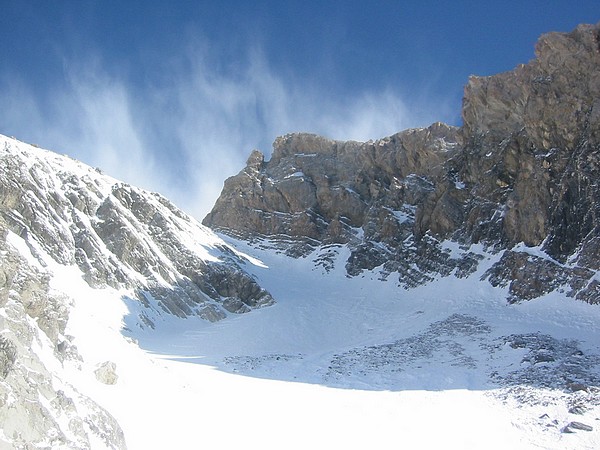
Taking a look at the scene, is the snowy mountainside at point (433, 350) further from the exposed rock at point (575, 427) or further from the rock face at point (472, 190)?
the rock face at point (472, 190)

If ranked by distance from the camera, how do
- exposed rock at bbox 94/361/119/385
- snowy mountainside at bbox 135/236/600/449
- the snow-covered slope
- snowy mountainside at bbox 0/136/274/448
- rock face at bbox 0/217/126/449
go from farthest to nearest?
snowy mountainside at bbox 135/236/600/449 → exposed rock at bbox 94/361/119/385 → the snow-covered slope → snowy mountainside at bbox 0/136/274/448 → rock face at bbox 0/217/126/449

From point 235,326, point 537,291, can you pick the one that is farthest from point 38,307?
point 537,291

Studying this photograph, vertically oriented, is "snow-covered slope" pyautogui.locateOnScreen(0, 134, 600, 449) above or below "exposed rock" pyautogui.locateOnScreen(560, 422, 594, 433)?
above

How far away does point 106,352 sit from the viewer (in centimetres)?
2073

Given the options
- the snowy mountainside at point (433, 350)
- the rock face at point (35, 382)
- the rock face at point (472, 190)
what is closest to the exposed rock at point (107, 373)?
the rock face at point (35, 382)

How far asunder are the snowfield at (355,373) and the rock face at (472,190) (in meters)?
4.47

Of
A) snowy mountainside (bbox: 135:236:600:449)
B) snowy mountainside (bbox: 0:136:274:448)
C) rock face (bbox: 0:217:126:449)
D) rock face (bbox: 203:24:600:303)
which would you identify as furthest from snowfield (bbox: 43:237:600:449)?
rock face (bbox: 203:24:600:303)

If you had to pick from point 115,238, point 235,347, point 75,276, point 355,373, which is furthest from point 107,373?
point 115,238

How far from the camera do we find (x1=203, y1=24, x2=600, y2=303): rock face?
159 ft

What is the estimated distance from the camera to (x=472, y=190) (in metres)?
64.9

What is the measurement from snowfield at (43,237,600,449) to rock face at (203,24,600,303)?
4475mm

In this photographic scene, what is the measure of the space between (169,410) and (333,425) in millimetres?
6382

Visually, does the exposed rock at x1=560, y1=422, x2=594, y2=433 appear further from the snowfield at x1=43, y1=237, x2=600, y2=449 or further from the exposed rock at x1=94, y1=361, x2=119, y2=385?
the exposed rock at x1=94, y1=361, x2=119, y2=385

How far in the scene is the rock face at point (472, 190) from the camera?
48.6 m
